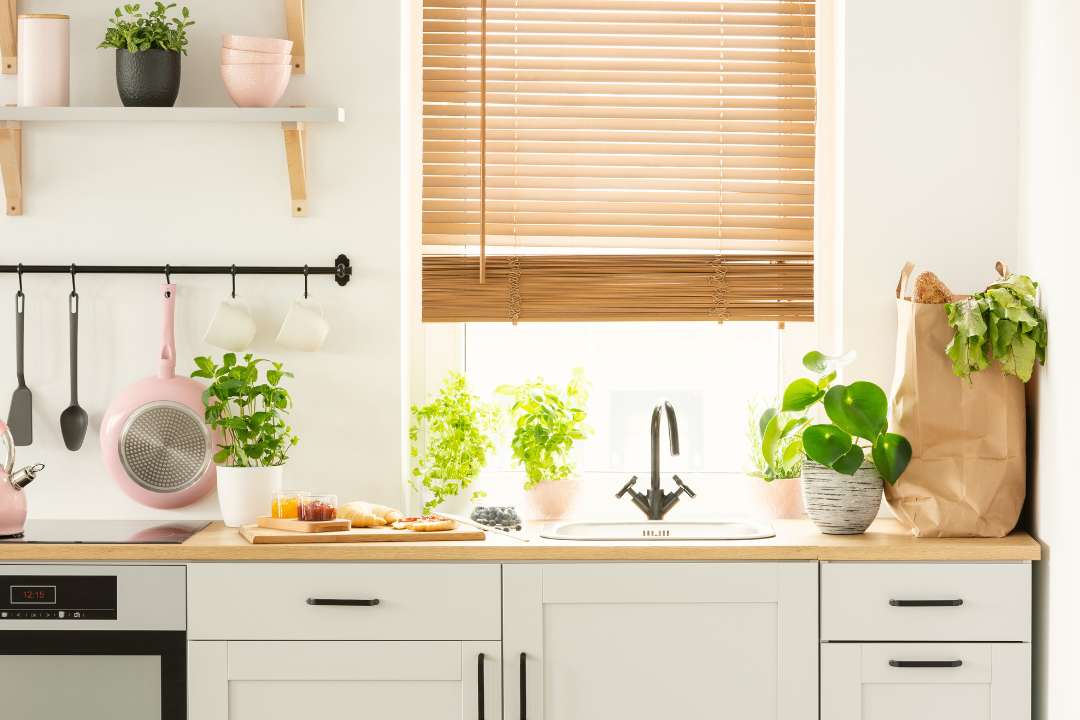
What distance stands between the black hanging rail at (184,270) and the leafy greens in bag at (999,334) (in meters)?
1.36

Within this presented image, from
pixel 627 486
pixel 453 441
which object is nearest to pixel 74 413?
pixel 453 441

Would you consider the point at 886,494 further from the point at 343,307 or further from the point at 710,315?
the point at 343,307

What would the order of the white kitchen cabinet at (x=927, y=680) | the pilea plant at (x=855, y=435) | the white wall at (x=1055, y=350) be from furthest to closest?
the pilea plant at (x=855, y=435)
the white kitchen cabinet at (x=927, y=680)
the white wall at (x=1055, y=350)

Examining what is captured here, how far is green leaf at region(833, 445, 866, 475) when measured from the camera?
230 cm

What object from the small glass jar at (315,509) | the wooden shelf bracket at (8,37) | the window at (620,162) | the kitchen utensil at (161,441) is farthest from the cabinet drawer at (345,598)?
the wooden shelf bracket at (8,37)

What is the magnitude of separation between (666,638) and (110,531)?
1.21 metres

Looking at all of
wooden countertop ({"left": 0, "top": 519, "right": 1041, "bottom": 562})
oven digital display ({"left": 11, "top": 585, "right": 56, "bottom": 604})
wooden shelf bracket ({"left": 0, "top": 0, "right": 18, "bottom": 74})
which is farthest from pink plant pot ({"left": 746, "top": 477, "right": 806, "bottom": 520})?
wooden shelf bracket ({"left": 0, "top": 0, "right": 18, "bottom": 74})

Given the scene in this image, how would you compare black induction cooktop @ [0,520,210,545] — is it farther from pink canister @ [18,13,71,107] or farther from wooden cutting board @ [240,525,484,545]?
pink canister @ [18,13,71,107]

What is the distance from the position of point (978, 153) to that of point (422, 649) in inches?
66.3

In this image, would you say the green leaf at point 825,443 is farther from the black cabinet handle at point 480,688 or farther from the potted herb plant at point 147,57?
the potted herb plant at point 147,57

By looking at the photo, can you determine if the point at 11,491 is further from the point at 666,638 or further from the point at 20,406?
the point at 666,638

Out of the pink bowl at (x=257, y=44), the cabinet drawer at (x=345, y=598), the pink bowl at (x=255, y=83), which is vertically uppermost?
the pink bowl at (x=257, y=44)

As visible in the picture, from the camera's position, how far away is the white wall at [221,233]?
2621mm

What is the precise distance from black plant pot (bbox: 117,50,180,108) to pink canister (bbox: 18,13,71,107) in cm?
14
